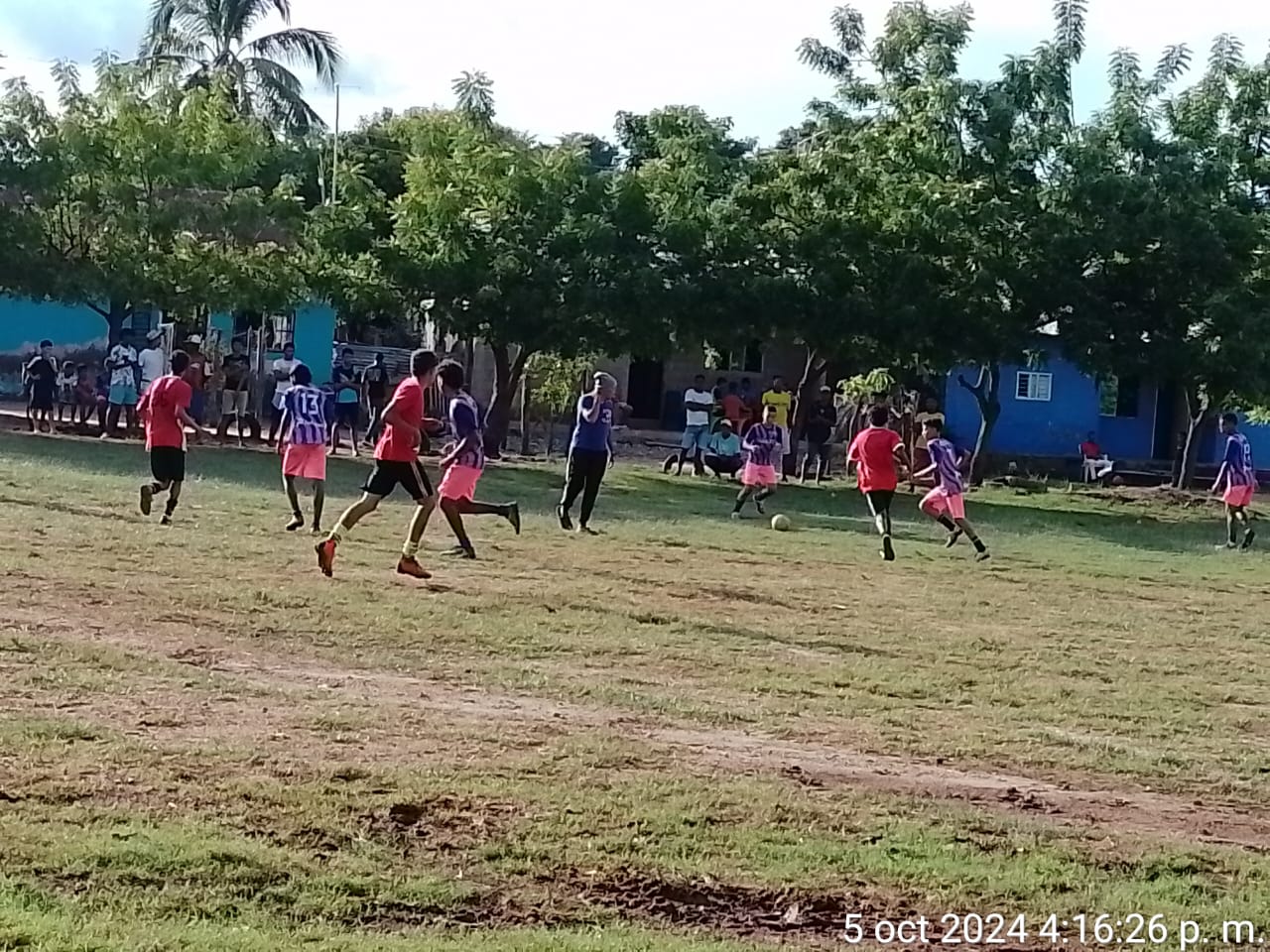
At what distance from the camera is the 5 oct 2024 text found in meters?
5.69

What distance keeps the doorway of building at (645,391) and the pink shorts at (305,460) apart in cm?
2396

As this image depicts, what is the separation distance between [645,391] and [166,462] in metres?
24.5

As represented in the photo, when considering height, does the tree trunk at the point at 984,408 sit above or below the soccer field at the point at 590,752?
above

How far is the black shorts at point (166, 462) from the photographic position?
16.4 meters

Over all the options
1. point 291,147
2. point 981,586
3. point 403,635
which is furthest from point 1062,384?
point 403,635

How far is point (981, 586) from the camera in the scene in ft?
52.0

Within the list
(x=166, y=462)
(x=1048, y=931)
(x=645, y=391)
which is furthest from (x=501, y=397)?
(x=1048, y=931)

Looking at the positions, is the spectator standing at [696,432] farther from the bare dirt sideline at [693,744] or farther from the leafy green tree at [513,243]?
the bare dirt sideline at [693,744]

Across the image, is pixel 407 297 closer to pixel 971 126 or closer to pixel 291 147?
pixel 971 126

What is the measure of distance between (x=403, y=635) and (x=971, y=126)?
20.3 metres

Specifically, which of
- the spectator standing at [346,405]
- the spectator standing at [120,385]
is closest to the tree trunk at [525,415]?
the spectator standing at [346,405]

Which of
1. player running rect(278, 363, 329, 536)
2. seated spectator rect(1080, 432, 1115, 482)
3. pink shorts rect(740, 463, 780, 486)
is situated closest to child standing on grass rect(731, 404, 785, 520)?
pink shorts rect(740, 463, 780, 486)

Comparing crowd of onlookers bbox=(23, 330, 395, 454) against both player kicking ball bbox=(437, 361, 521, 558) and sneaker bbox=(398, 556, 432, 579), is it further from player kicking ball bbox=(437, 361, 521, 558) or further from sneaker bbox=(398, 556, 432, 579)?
sneaker bbox=(398, 556, 432, 579)

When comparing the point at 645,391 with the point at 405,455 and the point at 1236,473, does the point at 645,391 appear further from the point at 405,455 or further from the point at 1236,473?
the point at 405,455
